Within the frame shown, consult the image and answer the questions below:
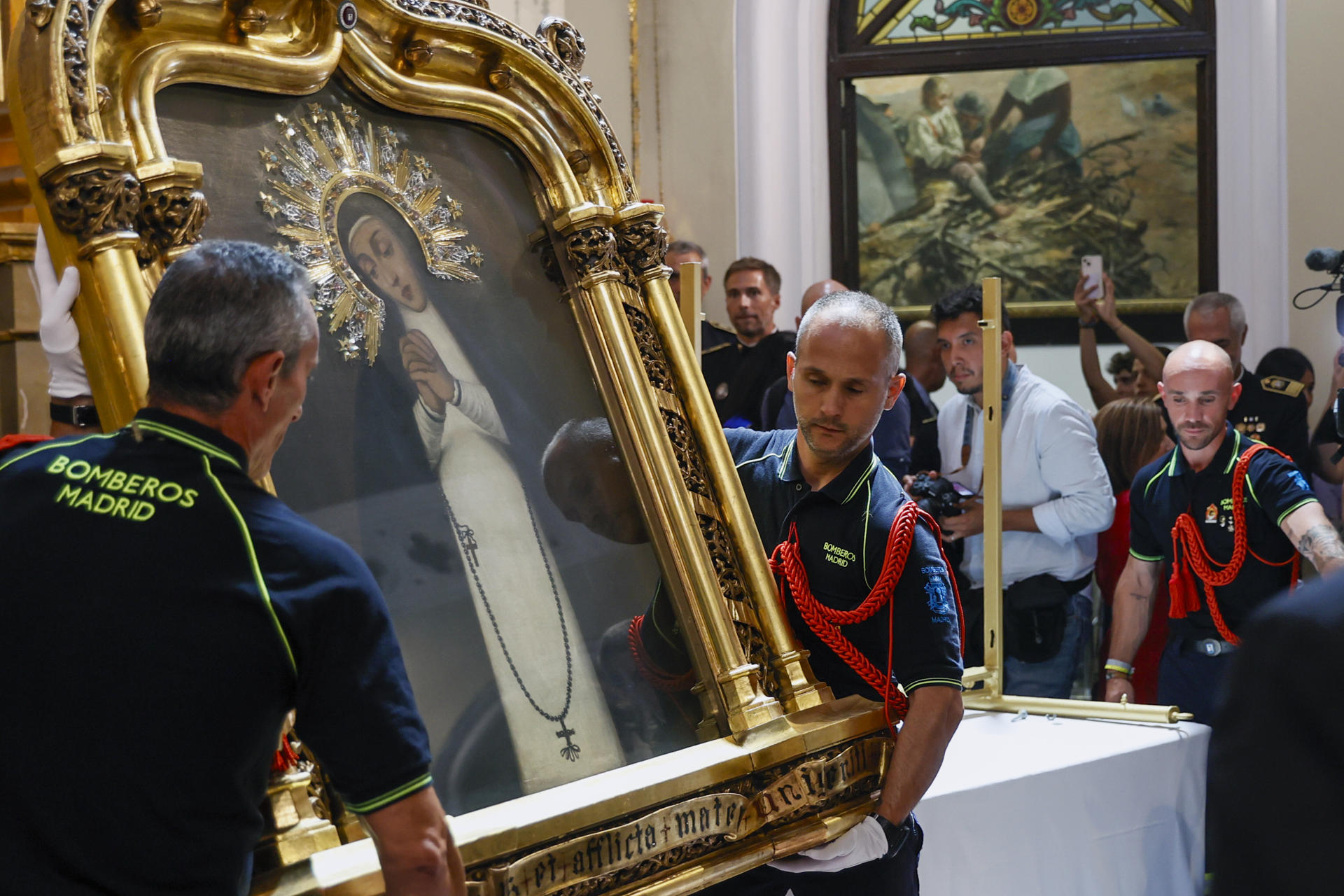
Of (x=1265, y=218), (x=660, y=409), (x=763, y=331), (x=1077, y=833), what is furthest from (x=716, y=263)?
(x=660, y=409)

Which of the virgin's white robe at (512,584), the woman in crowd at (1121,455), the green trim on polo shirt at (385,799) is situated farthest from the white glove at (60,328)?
the woman in crowd at (1121,455)

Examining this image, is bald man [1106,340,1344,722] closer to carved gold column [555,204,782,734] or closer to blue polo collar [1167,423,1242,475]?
blue polo collar [1167,423,1242,475]

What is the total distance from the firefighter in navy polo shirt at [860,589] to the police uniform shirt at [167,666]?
71 cm

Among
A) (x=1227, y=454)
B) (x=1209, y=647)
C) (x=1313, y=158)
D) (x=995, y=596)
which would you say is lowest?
(x=1209, y=647)

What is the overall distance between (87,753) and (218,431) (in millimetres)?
323

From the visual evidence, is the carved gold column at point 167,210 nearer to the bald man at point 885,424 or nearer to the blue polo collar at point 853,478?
the blue polo collar at point 853,478

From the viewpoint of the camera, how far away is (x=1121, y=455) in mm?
4645

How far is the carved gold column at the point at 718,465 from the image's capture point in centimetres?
194

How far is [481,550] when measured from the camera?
1745 millimetres

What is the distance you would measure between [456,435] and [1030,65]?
5.93 meters

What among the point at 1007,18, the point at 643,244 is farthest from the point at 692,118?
the point at 643,244

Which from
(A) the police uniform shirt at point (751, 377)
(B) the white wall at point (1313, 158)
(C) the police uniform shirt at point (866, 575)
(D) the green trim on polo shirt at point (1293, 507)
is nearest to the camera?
(C) the police uniform shirt at point (866, 575)

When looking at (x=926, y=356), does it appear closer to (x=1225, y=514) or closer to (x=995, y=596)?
(x=1225, y=514)

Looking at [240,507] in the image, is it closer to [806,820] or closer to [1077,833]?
[806,820]
